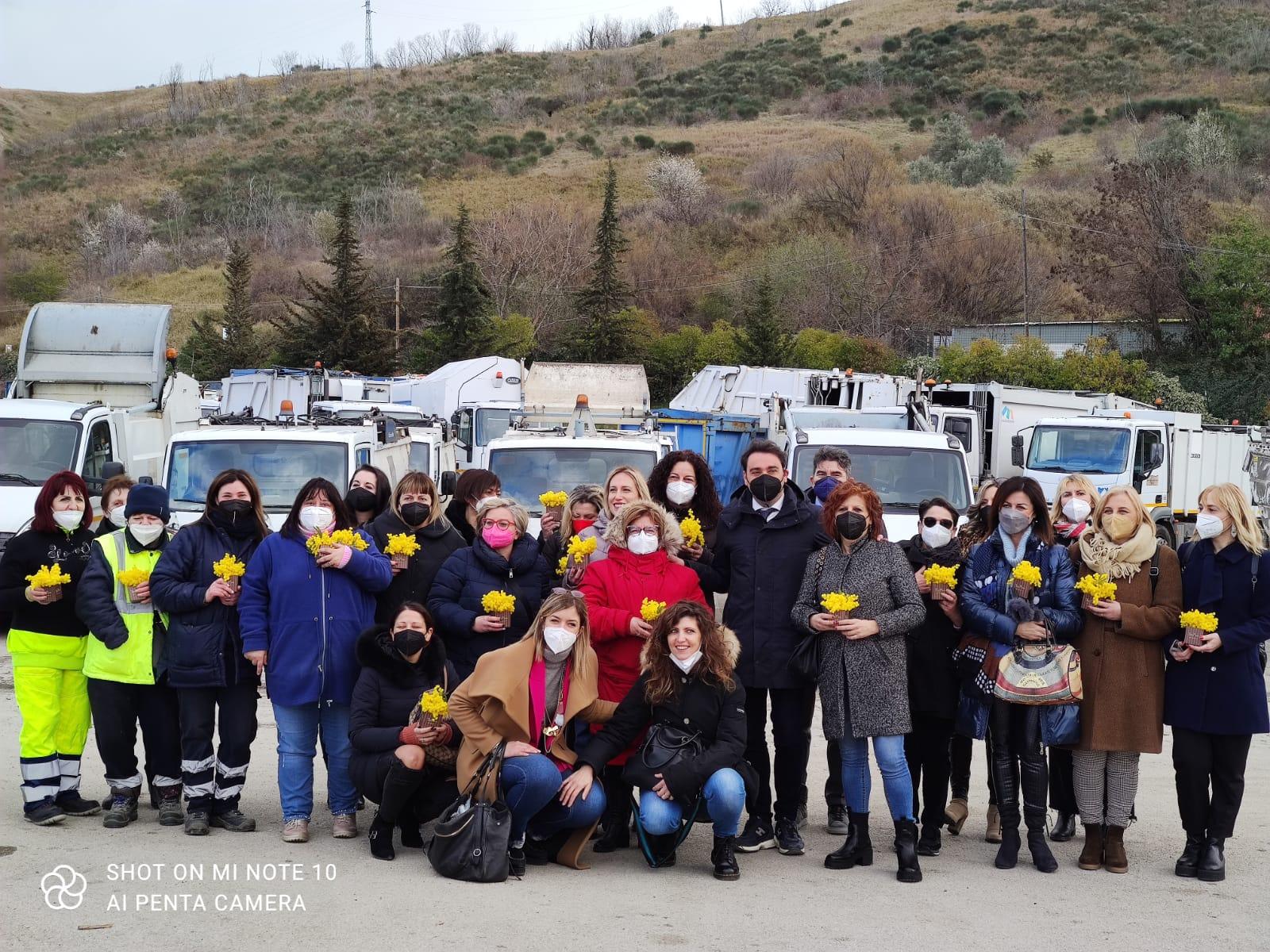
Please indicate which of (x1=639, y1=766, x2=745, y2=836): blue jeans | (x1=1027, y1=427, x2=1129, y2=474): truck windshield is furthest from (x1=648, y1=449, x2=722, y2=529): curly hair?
(x1=1027, y1=427, x2=1129, y2=474): truck windshield

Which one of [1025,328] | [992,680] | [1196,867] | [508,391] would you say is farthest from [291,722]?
[1025,328]

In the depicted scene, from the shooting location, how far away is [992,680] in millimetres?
6922

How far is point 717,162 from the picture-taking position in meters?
90.9

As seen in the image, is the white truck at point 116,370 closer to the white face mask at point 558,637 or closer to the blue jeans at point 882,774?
the white face mask at point 558,637

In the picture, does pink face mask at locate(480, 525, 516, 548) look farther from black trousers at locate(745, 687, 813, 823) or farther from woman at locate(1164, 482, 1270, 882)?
woman at locate(1164, 482, 1270, 882)

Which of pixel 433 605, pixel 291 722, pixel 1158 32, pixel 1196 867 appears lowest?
pixel 1196 867

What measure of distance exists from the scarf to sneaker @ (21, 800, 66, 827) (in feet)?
18.1

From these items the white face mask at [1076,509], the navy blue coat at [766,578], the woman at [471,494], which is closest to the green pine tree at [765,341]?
the woman at [471,494]

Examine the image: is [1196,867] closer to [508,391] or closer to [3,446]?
[3,446]

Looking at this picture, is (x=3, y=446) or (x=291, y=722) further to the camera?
(x=3, y=446)

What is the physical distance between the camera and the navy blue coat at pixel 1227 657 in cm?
676

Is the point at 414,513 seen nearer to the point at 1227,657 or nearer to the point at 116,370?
the point at 1227,657

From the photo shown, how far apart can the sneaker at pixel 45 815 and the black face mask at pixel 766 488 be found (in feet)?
13.3

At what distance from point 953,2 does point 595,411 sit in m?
118
